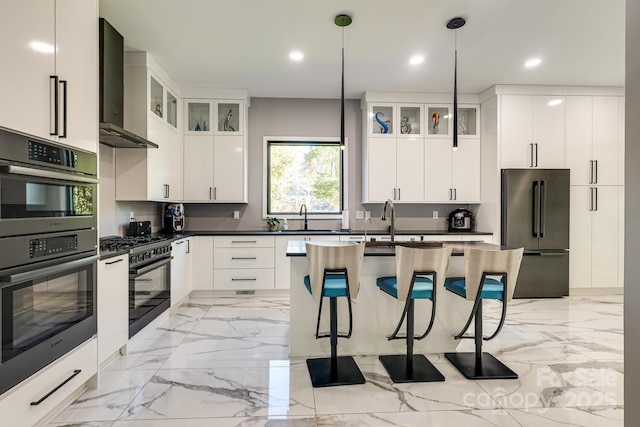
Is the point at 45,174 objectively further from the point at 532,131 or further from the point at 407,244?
the point at 532,131

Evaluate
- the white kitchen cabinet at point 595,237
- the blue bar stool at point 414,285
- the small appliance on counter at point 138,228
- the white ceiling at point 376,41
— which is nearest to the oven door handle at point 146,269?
the small appliance on counter at point 138,228

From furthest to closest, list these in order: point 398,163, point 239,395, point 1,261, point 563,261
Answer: point 398,163 < point 563,261 < point 239,395 < point 1,261

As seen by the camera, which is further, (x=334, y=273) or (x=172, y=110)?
(x=172, y=110)

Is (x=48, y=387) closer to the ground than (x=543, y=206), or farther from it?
closer to the ground

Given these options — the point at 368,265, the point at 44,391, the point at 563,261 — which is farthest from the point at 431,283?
the point at 563,261

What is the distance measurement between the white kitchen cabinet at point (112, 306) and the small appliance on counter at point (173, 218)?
197cm

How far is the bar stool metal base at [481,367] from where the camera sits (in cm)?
242

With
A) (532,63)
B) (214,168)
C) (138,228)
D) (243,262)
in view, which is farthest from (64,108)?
(532,63)

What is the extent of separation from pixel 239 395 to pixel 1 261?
56.3 inches

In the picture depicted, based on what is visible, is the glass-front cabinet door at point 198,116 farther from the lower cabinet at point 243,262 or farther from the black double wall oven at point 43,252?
the black double wall oven at point 43,252

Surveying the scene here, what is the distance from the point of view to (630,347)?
2.96ft

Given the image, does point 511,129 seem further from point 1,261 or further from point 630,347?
point 1,261

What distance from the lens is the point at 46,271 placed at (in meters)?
1.75

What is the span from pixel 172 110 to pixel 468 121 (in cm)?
404
